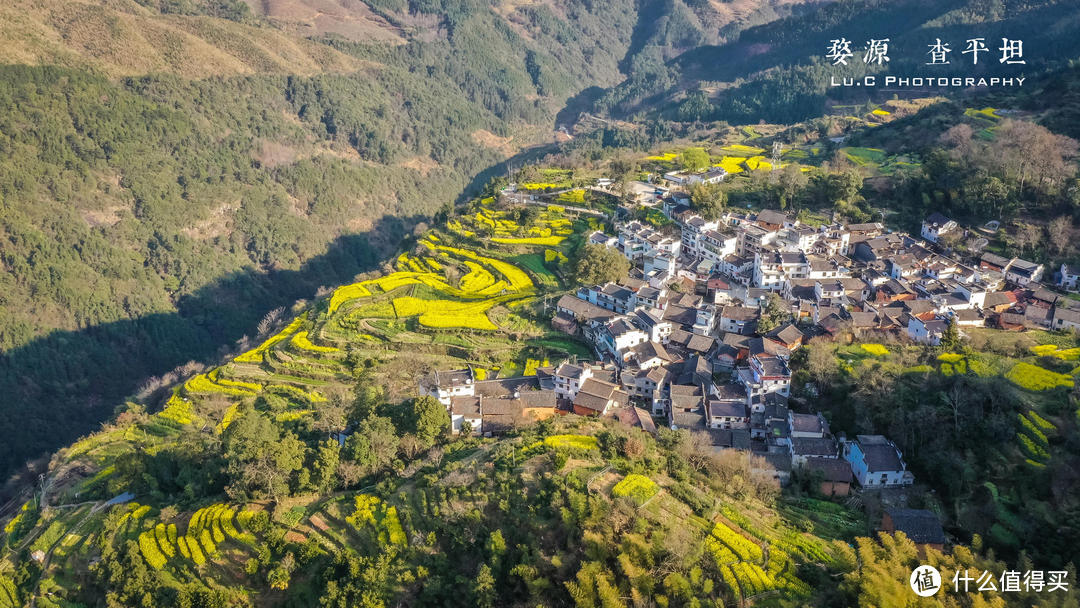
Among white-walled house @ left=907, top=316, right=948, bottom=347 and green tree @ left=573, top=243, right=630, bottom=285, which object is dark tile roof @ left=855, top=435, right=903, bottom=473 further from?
green tree @ left=573, top=243, right=630, bottom=285

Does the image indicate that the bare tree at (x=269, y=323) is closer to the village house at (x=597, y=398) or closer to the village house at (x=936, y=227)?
the village house at (x=597, y=398)

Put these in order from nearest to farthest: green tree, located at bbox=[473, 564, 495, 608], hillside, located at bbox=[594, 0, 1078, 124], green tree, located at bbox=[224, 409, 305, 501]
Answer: green tree, located at bbox=[473, 564, 495, 608], green tree, located at bbox=[224, 409, 305, 501], hillside, located at bbox=[594, 0, 1078, 124]

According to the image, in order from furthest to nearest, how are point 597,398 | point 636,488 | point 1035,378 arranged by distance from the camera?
point 597,398, point 1035,378, point 636,488

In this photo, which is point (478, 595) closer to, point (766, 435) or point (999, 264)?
point (766, 435)

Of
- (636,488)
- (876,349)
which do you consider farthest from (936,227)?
(636,488)

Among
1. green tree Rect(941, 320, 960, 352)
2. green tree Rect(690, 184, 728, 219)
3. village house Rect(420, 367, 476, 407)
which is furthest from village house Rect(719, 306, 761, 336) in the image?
village house Rect(420, 367, 476, 407)

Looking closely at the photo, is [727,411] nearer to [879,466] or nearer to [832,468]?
[832,468]

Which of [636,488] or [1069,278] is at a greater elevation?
[1069,278]
